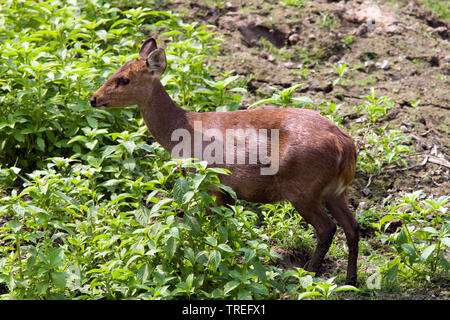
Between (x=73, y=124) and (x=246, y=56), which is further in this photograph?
(x=246, y=56)

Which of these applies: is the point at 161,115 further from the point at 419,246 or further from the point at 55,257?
the point at 419,246

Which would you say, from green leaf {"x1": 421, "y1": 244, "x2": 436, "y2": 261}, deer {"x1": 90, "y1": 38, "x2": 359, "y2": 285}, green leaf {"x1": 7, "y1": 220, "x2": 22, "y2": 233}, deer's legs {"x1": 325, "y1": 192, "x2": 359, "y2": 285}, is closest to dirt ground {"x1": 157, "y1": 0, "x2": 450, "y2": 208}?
deer's legs {"x1": 325, "y1": 192, "x2": 359, "y2": 285}

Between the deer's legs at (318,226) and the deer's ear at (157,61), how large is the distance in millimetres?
2146

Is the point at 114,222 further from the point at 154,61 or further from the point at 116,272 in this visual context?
the point at 154,61

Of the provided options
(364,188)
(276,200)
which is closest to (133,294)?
(276,200)

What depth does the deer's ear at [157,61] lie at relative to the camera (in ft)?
23.1

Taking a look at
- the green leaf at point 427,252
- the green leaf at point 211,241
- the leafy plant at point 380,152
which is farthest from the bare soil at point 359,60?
the green leaf at point 211,241

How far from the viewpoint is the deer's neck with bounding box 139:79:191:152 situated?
23.1 ft

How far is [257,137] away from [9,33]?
3.81m

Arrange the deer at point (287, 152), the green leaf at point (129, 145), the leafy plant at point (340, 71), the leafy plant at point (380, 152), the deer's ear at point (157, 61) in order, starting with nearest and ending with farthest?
the deer at point (287, 152) < the green leaf at point (129, 145) < the deer's ear at point (157, 61) < the leafy plant at point (380, 152) < the leafy plant at point (340, 71)

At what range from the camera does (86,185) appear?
Result: 6.79m

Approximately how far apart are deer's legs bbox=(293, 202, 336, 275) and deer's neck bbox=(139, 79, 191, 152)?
5.40 ft

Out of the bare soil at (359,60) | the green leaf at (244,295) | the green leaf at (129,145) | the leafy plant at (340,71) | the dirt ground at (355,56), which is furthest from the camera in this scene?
the leafy plant at (340,71)

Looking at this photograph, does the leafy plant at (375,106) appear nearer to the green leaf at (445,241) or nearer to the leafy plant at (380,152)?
the leafy plant at (380,152)
